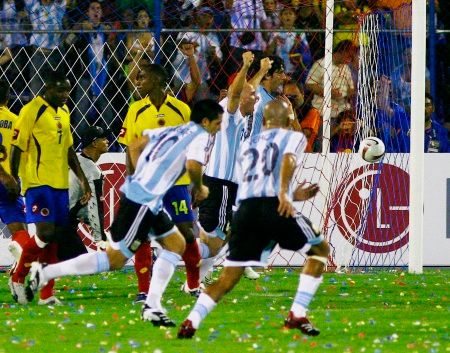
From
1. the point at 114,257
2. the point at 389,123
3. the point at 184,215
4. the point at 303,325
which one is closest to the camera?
the point at 303,325

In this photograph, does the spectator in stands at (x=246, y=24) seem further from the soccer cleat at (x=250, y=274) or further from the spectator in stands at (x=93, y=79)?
the soccer cleat at (x=250, y=274)

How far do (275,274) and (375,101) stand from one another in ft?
8.65

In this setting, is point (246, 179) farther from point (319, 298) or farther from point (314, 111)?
point (314, 111)

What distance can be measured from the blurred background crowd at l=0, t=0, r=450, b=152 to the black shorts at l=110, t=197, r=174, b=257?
6.20 m

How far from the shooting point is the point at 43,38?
17.4 metres

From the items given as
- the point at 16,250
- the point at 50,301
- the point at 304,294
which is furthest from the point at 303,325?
the point at 16,250

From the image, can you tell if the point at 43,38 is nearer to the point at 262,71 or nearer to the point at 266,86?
the point at 266,86

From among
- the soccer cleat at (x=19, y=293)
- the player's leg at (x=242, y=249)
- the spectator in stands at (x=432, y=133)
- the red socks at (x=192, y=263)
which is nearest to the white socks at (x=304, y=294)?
the player's leg at (x=242, y=249)

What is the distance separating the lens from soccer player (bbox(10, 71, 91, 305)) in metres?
12.4

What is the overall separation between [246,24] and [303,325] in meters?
8.60

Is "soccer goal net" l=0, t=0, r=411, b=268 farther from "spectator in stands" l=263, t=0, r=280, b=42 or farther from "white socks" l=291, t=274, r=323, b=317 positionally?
"white socks" l=291, t=274, r=323, b=317

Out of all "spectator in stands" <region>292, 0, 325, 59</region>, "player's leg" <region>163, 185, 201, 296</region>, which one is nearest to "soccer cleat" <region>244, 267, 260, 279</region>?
"player's leg" <region>163, 185, 201, 296</region>

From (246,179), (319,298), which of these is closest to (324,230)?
(319,298)

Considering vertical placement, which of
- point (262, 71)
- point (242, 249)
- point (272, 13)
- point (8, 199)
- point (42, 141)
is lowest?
point (8, 199)
